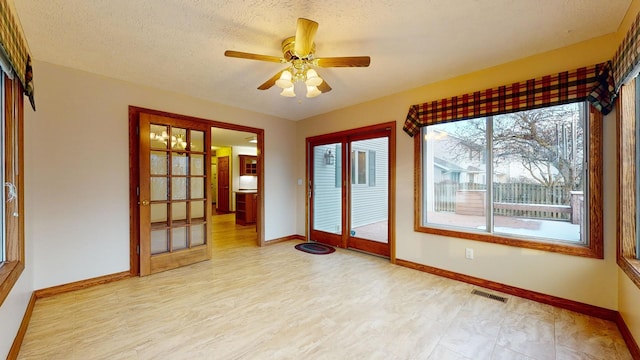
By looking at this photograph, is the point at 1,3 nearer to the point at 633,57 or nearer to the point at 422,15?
the point at 422,15

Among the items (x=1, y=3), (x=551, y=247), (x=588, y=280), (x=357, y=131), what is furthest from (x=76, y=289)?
(x=588, y=280)

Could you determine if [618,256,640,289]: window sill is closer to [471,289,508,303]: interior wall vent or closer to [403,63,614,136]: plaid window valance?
[471,289,508,303]: interior wall vent

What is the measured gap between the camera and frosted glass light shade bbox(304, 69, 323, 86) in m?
2.29

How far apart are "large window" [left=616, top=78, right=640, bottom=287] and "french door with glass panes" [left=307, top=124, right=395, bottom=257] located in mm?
2189

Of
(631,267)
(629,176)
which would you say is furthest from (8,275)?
(629,176)

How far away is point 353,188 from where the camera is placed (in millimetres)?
4488

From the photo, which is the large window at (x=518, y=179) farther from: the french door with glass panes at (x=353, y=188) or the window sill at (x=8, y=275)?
the window sill at (x=8, y=275)

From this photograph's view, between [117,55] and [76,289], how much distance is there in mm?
2585

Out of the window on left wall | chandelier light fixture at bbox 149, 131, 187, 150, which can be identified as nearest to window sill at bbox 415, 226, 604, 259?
chandelier light fixture at bbox 149, 131, 187, 150

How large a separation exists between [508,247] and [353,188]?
2.31 meters

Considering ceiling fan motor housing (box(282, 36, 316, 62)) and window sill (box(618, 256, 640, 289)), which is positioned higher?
ceiling fan motor housing (box(282, 36, 316, 62))

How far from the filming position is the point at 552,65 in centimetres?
253

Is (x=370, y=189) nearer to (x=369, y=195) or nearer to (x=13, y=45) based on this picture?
(x=369, y=195)

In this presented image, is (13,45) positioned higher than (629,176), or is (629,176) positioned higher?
(13,45)
